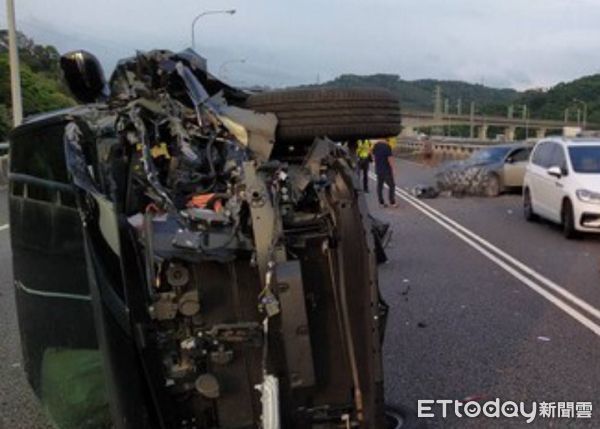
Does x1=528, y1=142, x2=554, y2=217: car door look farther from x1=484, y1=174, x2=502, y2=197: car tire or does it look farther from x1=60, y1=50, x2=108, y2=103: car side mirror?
x1=60, y1=50, x2=108, y2=103: car side mirror

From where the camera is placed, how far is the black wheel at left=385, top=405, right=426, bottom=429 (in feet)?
15.3

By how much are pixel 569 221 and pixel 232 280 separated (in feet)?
37.9

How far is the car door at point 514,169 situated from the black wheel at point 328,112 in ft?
66.2

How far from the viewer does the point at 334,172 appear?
11.9 ft

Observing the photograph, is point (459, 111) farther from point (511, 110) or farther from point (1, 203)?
point (1, 203)

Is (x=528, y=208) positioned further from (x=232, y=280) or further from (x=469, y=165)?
(x=232, y=280)

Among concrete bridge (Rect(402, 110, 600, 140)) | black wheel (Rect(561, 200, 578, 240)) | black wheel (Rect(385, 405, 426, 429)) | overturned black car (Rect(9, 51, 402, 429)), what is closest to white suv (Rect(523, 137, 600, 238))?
black wheel (Rect(561, 200, 578, 240))

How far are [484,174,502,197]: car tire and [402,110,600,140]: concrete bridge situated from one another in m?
81.4

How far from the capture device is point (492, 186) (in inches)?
949

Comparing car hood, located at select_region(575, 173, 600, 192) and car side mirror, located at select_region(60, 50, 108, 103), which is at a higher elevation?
car side mirror, located at select_region(60, 50, 108, 103)

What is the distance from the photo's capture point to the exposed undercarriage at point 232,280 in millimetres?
3250

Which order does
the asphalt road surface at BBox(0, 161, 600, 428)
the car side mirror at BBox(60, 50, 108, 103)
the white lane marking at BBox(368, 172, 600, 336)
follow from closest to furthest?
the car side mirror at BBox(60, 50, 108, 103)
the asphalt road surface at BBox(0, 161, 600, 428)
the white lane marking at BBox(368, 172, 600, 336)

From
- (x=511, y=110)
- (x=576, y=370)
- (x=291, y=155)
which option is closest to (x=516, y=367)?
(x=576, y=370)

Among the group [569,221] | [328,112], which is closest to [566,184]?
[569,221]
